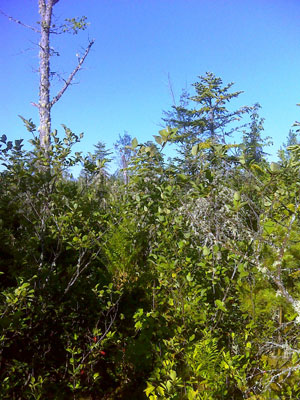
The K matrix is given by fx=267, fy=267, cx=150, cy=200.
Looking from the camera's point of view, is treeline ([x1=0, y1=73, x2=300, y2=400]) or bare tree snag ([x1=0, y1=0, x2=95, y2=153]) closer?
treeline ([x1=0, y1=73, x2=300, y2=400])

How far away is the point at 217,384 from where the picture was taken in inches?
73.5

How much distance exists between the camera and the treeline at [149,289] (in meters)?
1.93

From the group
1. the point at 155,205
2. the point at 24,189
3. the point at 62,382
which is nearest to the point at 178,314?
the point at 155,205

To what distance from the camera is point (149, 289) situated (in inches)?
115

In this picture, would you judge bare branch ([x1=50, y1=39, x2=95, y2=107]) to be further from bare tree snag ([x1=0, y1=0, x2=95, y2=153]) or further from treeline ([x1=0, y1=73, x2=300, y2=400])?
treeline ([x1=0, y1=73, x2=300, y2=400])

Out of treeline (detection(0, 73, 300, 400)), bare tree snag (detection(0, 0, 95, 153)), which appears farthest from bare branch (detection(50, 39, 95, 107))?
treeline (detection(0, 73, 300, 400))

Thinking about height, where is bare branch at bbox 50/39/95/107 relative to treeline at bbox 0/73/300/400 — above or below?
above

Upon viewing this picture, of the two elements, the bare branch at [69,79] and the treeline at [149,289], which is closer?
the treeline at [149,289]

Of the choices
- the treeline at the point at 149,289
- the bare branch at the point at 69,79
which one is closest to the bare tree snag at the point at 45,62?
the bare branch at the point at 69,79

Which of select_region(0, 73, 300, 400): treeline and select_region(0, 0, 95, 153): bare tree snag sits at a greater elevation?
select_region(0, 0, 95, 153): bare tree snag

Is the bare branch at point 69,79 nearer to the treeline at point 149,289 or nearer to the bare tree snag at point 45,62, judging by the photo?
the bare tree snag at point 45,62

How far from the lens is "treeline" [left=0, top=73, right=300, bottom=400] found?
1.93 m

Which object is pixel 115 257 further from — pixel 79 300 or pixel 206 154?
pixel 206 154

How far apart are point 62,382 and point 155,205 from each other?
180cm
